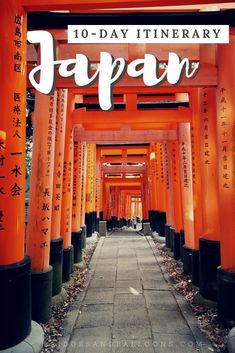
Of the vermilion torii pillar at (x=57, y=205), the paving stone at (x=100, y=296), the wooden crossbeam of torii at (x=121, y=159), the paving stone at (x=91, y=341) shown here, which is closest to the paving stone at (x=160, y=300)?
the paving stone at (x=100, y=296)

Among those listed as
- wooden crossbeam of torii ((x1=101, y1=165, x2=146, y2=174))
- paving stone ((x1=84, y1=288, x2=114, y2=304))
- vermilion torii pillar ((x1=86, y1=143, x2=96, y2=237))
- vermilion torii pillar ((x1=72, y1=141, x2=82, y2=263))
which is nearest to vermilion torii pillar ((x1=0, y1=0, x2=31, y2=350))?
paving stone ((x1=84, y1=288, x2=114, y2=304))

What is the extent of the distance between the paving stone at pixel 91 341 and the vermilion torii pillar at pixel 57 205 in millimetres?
1407

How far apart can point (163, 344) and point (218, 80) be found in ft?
13.6

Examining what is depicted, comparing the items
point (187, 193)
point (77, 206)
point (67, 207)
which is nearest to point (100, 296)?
point (67, 207)

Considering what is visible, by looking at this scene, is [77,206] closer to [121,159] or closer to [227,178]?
[227,178]

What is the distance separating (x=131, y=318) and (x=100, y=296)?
1406 mm

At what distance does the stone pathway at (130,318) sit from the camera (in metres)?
4.48

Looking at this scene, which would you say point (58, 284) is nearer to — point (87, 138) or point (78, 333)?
point (78, 333)

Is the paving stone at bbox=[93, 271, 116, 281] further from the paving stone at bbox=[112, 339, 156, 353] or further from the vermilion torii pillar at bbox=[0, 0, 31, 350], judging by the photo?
the vermilion torii pillar at bbox=[0, 0, 31, 350]

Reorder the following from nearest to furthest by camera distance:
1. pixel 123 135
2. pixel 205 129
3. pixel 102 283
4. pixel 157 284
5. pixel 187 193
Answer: pixel 205 129 → pixel 157 284 → pixel 102 283 → pixel 187 193 → pixel 123 135

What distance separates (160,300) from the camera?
21.0ft

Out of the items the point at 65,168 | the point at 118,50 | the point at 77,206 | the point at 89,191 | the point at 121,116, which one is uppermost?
the point at 118,50

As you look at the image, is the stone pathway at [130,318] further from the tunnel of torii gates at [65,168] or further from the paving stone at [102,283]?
the tunnel of torii gates at [65,168]

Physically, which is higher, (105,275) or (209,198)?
(209,198)
